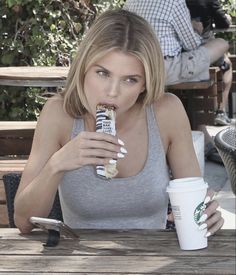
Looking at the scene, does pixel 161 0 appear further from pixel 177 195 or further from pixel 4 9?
pixel 177 195

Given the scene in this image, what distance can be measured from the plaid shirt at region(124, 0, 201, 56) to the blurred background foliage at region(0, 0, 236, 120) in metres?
0.92

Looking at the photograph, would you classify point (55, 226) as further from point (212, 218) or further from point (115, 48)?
point (115, 48)

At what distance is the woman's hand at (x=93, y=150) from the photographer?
1811mm

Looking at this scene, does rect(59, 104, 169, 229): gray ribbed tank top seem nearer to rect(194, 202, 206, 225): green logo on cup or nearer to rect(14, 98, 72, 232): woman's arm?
rect(14, 98, 72, 232): woman's arm

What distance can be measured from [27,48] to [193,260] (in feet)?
14.8

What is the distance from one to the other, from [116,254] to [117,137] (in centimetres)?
35

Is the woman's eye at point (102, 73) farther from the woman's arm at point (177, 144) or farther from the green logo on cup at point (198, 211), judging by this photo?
the green logo on cup at point (198, 211)

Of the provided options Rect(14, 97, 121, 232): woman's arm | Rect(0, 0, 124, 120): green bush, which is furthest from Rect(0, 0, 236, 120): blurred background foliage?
Rect(14, 97, 121, 232): woman's arm

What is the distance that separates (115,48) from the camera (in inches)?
83.4

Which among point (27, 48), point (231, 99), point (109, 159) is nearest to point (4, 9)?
point (27, 48)

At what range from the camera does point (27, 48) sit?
6.05 meters

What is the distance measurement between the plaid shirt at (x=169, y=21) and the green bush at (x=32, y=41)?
3.02 ft

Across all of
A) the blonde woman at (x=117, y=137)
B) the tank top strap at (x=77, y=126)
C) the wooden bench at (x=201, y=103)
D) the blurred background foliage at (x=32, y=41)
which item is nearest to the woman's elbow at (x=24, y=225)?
the blonde woman at (x=117, y=137)

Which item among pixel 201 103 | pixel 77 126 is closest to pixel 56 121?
pixel 77 126
